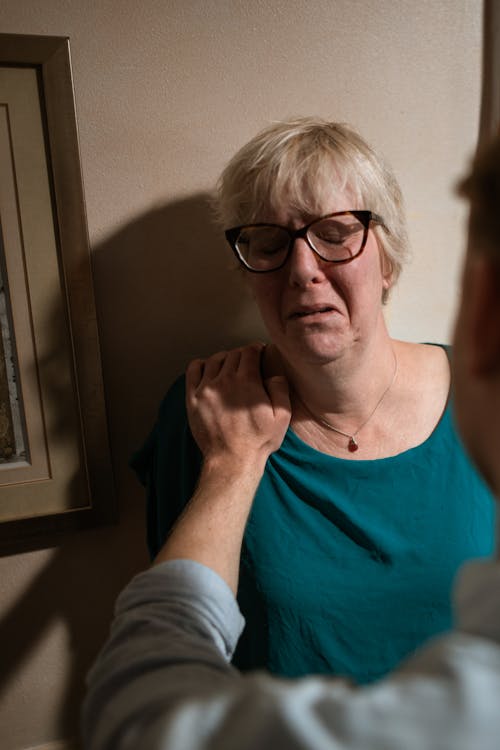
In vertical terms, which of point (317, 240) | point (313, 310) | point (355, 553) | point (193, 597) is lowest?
point (355, 553)

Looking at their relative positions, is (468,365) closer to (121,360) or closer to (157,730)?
(157,730)

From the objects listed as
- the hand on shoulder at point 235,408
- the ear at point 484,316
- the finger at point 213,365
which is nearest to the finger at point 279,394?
the hand on shoulder at point 235,408

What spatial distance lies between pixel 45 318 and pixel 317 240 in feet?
1.93

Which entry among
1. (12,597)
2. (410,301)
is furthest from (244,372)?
(12,597)

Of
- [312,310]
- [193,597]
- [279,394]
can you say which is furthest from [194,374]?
[193,597]

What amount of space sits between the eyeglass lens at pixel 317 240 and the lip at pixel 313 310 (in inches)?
3.4

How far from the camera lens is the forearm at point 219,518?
33.8 inches

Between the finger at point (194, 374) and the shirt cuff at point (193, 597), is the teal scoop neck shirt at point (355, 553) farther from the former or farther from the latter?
the shirt cuff at point (193, 597)

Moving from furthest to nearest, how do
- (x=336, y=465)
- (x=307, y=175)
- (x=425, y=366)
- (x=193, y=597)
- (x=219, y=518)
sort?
1. (x=425, y=366)
2. (x=336, y=465)
3. (x=307, y=175)
4. (x=219, y=518)
5. (x=193, y=597)

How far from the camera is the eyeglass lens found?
1097 millimetres

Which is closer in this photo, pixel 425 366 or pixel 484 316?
pixel 484 316

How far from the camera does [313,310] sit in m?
1.12

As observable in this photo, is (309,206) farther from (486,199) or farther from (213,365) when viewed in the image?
(486,199)

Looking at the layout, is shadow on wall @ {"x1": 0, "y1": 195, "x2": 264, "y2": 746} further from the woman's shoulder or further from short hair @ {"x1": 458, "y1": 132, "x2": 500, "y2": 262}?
short hair @ {"x1": 458, "y1": 132, "x2": 500, "y2": 262}
